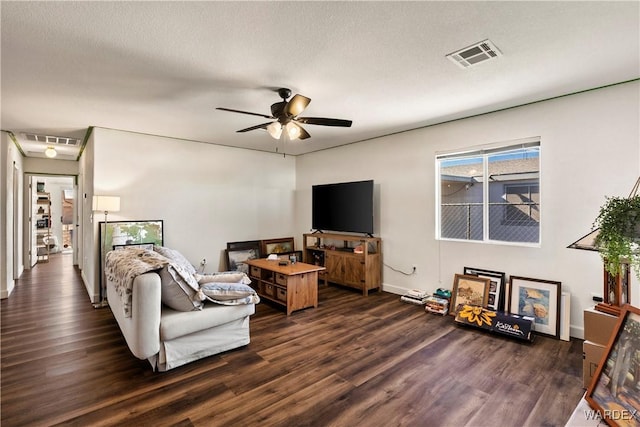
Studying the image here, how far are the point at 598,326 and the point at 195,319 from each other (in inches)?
128

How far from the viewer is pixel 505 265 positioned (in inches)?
148

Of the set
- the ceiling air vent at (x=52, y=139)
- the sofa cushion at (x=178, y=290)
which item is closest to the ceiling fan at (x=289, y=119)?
the sofa cushion at (x=178, y=290)

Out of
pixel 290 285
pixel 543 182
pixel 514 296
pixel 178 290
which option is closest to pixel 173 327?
pixel 178 290

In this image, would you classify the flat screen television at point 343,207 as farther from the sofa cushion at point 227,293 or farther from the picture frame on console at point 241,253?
the sofa cushion at point 227,293

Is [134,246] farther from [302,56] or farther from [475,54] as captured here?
[475,54]

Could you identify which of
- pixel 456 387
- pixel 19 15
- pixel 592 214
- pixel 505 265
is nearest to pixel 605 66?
pixel 592 214

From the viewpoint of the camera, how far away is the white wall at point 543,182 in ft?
9.91

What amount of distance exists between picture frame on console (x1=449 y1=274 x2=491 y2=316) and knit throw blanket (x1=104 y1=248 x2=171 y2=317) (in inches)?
136

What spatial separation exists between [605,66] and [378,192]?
10.2 feet

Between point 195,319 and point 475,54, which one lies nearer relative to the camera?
point 475,54

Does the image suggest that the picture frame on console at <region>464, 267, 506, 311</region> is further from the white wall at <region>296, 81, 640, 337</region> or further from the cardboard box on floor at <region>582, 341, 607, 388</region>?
the cardboard box on floor at <region>582, 341, 607, 388</region>

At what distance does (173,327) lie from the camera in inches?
101

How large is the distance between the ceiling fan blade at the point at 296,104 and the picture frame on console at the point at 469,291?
9.73 feet

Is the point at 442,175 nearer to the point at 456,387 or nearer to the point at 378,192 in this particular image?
the point at 378,192
